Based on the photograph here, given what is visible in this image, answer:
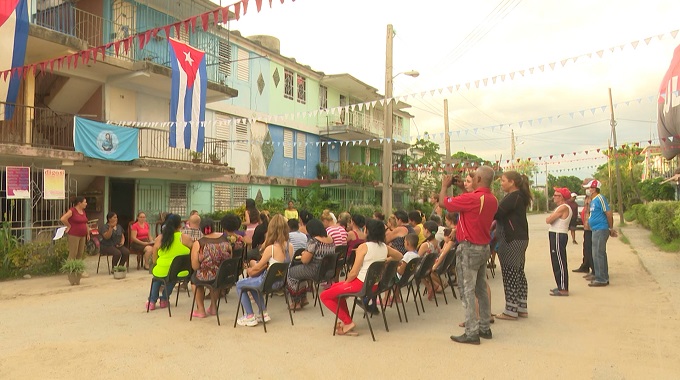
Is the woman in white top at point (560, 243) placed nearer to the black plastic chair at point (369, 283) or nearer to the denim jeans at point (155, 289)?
the black plastic chair at point (369, 283)

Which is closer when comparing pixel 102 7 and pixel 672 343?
pixel 672 343

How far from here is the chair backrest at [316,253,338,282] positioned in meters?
6.58

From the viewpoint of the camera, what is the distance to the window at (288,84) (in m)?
22.2

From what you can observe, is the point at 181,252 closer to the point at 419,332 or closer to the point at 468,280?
the point at 419,332

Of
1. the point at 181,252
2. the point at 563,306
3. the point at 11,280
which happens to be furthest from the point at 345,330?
the point at 11,280

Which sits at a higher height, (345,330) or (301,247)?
(301,247)

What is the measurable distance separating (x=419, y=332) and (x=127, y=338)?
125 inches

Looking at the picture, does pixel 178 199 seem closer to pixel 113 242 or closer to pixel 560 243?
pixel 113 242

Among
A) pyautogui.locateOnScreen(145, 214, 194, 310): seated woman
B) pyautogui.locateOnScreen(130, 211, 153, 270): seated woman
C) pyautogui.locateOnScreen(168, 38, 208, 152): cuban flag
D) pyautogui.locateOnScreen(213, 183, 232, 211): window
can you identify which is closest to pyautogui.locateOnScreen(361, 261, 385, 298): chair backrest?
pyautogui.locateOnScreen(145, 214, 194, 310): seated woman

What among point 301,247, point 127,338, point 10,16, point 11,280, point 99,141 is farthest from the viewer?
point 99,141

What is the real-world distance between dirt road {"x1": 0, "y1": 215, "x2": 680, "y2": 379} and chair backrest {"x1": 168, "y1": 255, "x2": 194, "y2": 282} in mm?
519

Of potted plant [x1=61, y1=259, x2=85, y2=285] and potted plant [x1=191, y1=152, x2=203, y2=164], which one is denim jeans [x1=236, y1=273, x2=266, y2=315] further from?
potted plant [x1=191, y1=152, x2=203, y2=164]

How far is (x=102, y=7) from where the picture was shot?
14055 millimetres

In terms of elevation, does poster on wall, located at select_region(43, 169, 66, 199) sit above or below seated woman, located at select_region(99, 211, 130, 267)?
above
